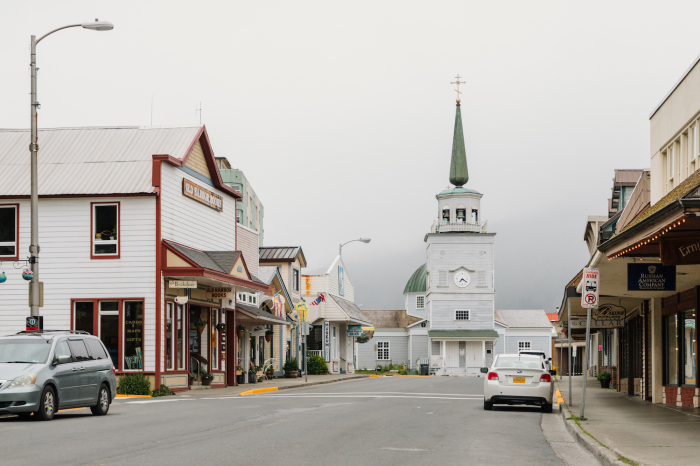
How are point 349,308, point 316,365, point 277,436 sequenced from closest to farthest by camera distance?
point 277,436 → point 316,365 → point 349,308

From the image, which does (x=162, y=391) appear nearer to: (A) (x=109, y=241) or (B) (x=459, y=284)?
(A) (x=109, y=241)

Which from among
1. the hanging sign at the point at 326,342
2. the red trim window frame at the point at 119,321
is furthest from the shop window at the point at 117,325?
the hanging sign at the point at 326,342

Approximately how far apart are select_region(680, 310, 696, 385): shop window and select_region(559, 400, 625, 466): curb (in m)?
6.64

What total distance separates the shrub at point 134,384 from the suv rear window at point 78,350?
9181mm

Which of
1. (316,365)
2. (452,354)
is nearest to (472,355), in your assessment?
(452,354)

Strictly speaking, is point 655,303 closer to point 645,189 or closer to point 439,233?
point 645,189

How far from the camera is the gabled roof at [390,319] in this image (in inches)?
3701

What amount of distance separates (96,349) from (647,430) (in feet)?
35.1

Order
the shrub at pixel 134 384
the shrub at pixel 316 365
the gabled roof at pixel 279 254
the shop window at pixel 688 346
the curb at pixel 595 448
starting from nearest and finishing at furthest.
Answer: the curb at pixel 595 448 → the shop window at pixel 688 346 → the shrub at pixel 134 384 → the gabled roof at pixel 279 254 → the shrub at pixel 316 365

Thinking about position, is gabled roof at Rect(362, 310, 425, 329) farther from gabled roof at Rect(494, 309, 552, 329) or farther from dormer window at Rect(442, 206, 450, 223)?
dormer window at Rect(442, 206, 450, 223)

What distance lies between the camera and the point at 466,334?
81.7 m

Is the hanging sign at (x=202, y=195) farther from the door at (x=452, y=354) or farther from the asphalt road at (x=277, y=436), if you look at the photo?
the door at (x=452, y=354)

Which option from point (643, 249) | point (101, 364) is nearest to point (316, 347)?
point (101, 364)

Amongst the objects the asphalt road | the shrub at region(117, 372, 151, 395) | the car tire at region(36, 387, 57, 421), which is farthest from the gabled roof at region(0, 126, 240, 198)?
the car tire at region(36, 387, 57, 421)
